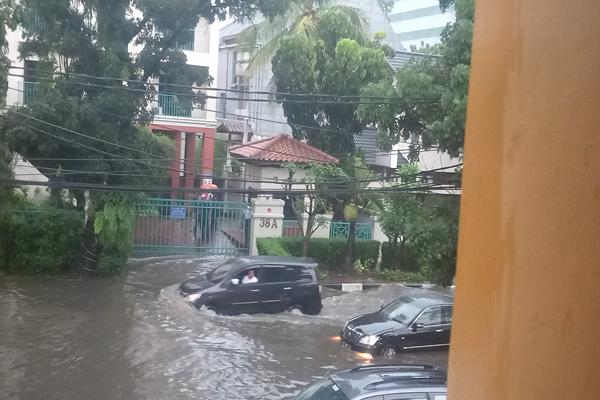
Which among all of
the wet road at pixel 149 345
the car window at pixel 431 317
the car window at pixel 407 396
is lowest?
the wet road at pixel 149 345

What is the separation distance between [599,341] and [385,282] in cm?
1955

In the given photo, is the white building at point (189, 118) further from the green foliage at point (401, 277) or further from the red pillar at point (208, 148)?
the green foliage at point (401, 277)

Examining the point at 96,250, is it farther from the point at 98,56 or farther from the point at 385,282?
the point at 385,282

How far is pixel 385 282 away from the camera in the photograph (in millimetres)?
20797

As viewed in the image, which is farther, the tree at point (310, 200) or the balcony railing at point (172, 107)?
the balcony railing at point (172, 107)

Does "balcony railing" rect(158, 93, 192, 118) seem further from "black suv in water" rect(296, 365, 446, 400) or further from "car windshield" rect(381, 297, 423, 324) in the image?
"black suv in water" rect(296, 365, 446, 400)

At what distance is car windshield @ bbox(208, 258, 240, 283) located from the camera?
16.0 metres

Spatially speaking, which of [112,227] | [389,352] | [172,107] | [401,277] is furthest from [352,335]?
[172,107]

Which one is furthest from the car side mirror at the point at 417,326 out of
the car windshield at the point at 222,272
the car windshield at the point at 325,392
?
the car windshield at the point at 325,392

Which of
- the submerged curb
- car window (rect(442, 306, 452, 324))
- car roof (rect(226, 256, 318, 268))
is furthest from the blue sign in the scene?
car window (rect(442, 306, 452, 324))

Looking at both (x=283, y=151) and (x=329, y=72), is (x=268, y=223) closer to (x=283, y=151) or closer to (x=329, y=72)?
(x=283, y=151)

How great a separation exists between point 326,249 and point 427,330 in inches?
319

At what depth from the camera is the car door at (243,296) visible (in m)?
15.8

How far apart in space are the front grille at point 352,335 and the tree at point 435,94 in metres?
3.78
